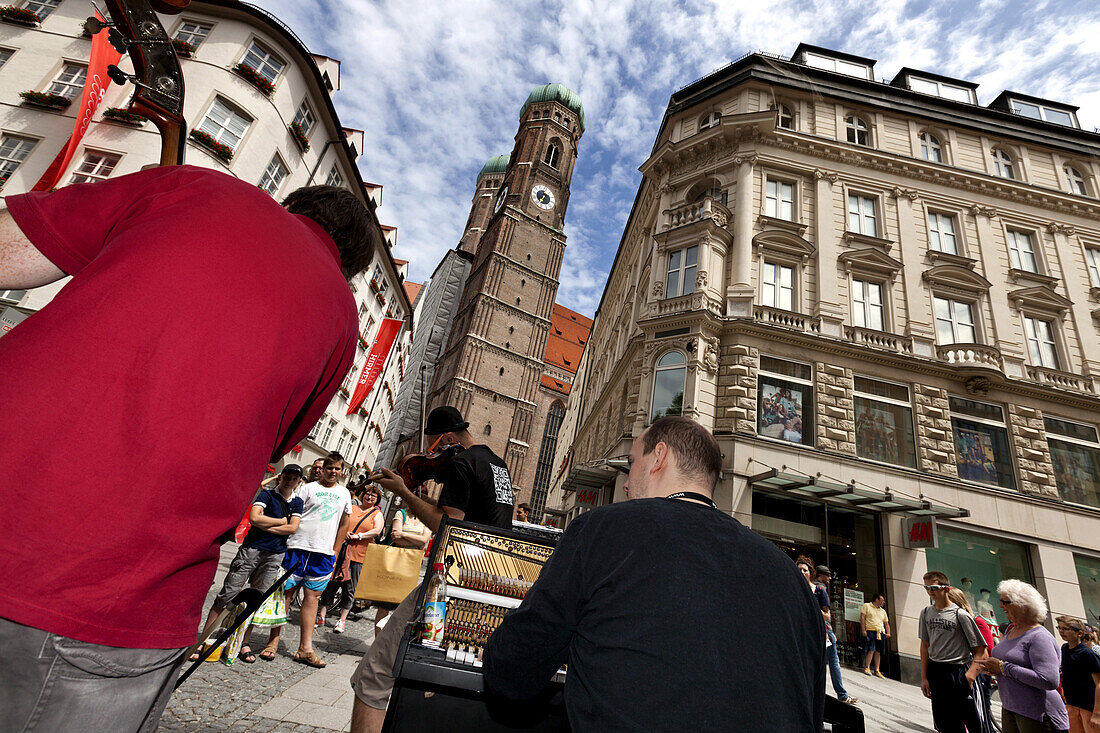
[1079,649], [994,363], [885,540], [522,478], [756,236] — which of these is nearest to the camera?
[1079,649]

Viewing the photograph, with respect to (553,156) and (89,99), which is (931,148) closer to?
(89,99)

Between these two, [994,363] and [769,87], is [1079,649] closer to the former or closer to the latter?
[994,363]

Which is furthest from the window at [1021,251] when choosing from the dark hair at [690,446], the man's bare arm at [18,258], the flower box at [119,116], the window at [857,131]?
the flower box at [119,116]

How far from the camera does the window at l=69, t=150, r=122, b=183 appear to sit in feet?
52.1

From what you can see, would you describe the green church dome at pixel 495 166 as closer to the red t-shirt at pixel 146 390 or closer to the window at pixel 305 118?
the window at pixel 305 118

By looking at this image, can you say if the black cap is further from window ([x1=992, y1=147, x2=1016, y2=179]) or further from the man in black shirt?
window ([x1=992, y1=147, x2=1016, y2=179])

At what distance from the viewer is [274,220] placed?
133cm

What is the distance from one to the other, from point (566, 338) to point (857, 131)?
175 ft

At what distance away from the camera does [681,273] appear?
54.4 ft

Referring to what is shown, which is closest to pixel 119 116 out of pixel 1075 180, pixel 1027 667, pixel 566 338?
pixel 1027 667

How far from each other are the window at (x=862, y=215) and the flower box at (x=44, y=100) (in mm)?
Answer: 26802

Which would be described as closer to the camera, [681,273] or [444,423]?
[444,423]

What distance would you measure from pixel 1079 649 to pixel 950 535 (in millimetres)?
10202

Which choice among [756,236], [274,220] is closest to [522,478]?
[756,236]
